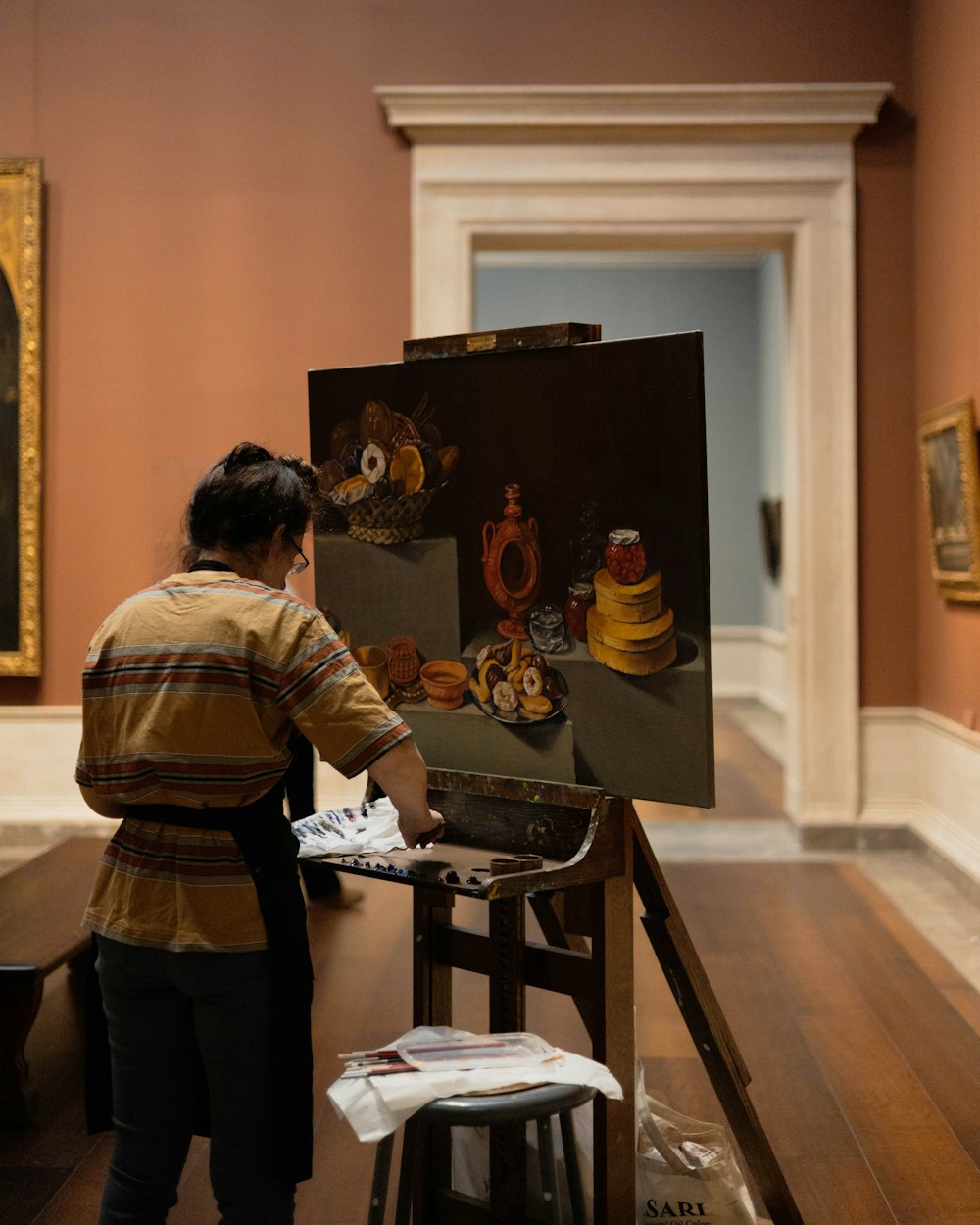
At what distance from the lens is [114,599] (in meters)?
6.67

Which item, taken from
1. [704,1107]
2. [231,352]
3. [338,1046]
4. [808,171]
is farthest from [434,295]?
[704,1107]

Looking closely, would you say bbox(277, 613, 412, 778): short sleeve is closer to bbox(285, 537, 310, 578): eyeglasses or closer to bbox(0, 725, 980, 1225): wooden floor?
bbox(285, 537, 310, 578): eyeglasses

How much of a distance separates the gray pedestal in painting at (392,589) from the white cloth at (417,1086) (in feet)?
3.31

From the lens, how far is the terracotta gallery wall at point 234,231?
6559mm

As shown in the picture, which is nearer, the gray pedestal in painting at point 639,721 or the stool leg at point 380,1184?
the stool leg at point 380,1184

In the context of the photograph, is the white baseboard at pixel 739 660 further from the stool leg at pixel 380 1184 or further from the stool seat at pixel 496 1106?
the stool seat at pixel 496 1106

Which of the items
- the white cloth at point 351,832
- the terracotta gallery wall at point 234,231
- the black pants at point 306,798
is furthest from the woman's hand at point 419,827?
the terracotta gallery wall at point 234,231

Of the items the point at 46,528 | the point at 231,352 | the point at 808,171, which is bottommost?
the point at 46,528

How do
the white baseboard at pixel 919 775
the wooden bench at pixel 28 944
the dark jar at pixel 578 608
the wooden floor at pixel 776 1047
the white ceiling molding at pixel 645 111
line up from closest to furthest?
the dark jar at pixel 578 608 < the wooden floor at pixel 776 1047 < the wooden bench at pixel 28 944 < the white baseboard at pixel 919 775 < the white ceiling molding at pixel 645 111

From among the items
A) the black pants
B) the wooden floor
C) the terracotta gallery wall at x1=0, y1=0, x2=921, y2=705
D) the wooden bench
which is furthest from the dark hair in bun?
the terracotta gallery wall at x1=0, y1=0, x2=921, y2=705

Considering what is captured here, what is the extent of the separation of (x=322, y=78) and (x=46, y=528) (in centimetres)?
276

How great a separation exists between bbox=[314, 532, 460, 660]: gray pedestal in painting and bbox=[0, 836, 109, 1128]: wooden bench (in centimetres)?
96

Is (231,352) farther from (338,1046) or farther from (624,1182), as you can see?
(624,1182)

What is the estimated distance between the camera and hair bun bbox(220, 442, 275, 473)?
7.16 ft
